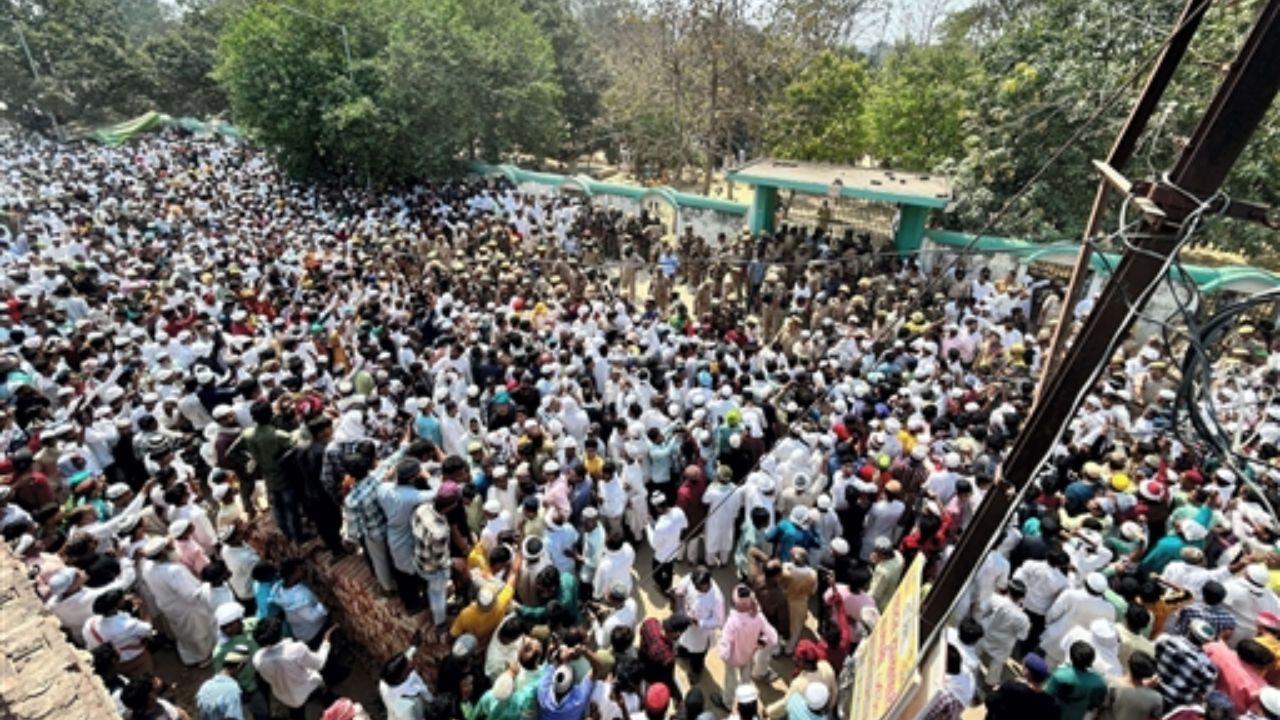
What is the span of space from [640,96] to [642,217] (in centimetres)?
1050

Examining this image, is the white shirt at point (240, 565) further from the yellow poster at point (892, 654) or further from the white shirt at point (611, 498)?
the yellow poster at point (892, 654)

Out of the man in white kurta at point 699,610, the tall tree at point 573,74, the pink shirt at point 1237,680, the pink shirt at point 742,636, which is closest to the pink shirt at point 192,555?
the man in white kurta at point 699,610

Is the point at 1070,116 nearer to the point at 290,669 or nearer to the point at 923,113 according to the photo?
the point at 923,113

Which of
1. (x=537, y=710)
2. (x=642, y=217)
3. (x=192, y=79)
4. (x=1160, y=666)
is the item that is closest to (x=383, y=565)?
(x=537, y=710)

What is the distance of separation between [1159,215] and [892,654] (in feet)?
6.39

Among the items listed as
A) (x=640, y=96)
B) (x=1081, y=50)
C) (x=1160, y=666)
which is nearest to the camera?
(x=1160, y=666)

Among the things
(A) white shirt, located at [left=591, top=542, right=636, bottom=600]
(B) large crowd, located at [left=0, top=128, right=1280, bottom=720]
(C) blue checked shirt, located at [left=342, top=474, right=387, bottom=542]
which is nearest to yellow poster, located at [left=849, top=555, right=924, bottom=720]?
(B) large crowd, located at [left=0, top=128, right=1280, bottom=720]

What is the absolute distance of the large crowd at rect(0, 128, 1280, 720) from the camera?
420 centimetres

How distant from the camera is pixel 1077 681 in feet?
13.4

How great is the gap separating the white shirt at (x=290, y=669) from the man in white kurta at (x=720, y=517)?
3157 millimetres

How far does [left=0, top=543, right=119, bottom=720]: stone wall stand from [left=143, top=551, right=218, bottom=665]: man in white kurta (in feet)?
2.45

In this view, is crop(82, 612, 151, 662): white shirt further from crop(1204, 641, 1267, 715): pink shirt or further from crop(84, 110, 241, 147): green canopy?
crop(84, 110, 241, 147): green canopy

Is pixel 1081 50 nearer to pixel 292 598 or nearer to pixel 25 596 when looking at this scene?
pixel 292 598

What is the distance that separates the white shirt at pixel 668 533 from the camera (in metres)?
5.75
